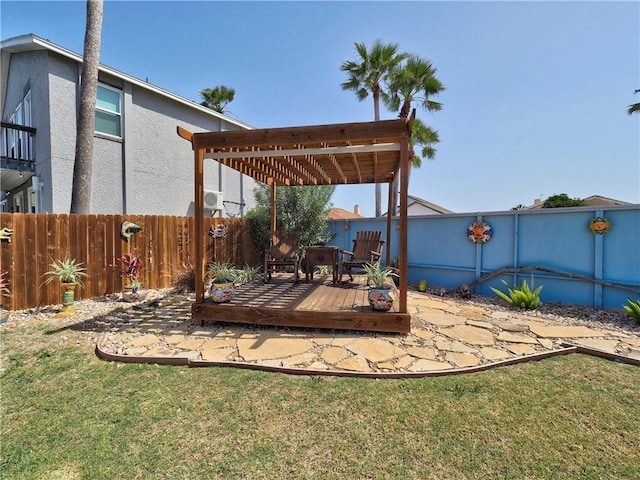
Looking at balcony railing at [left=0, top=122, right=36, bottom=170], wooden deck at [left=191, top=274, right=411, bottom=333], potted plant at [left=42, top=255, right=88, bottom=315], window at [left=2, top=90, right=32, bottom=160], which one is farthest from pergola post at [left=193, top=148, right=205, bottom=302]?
window at [left=2, top=90, right=32, bottom=160]

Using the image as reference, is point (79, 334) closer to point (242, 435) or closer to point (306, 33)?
point (242, 435)

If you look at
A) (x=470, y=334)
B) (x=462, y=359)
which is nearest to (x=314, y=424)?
(x=462, y=359)

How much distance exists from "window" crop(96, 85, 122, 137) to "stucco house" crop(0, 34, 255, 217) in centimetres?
2

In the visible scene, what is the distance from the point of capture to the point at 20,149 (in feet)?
26.9

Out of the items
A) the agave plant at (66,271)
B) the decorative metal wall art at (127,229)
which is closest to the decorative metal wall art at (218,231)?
the decorative metal wall art at (127,229)

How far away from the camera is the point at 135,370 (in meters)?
2.83

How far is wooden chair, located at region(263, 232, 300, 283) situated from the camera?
6.09 m

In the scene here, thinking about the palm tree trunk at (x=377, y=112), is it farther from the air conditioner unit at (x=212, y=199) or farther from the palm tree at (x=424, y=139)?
the air conditioner unit at (x=212, y=199)

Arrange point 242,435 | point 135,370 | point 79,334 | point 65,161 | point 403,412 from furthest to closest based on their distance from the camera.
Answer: point 65,161 < point 79,334 < point 135,370 < point 403,412 < point 242,435

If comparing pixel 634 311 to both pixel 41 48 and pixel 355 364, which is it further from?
pixel 41 48

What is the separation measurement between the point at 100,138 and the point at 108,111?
0.85m

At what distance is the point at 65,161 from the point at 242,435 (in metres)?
8.82

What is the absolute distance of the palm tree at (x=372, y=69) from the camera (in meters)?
10.3

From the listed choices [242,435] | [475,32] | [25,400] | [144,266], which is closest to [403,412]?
[242,435]
